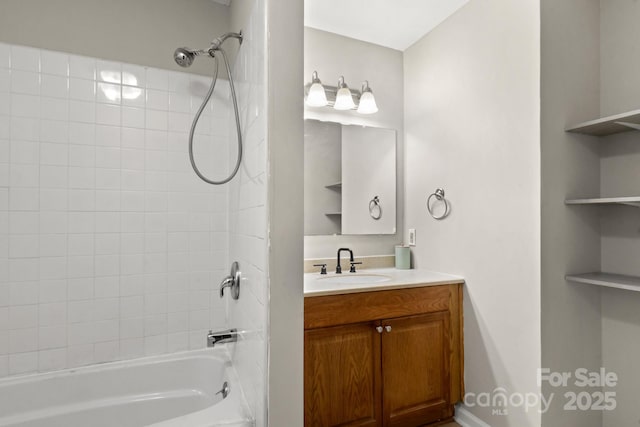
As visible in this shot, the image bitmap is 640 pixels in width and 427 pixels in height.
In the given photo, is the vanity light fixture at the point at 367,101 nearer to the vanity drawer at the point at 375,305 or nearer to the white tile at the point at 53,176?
the vanity drawer at the point at 375,305

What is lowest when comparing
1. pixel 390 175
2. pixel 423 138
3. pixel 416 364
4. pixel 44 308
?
pixel 416 364

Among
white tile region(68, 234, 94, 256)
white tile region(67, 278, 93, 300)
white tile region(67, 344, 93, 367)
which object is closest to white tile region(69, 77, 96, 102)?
white tile region(68, 234, 94, 256)

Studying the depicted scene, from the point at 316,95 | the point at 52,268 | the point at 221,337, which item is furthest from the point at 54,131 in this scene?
the point at 316,95

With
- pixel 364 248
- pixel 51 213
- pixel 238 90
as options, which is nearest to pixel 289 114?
pixel 238 90

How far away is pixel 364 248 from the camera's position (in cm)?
236

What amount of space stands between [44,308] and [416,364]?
1.92m

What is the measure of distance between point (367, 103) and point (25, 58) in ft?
6.18

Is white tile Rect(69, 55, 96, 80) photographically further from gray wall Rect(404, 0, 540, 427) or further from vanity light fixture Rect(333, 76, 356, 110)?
gray wall Rect(404, 0, 540, 427)

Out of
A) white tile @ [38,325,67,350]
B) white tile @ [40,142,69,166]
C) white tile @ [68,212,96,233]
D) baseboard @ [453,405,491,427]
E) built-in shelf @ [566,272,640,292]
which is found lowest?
baseboard @ [453,405,491,427]

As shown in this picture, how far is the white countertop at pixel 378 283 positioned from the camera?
1651mm

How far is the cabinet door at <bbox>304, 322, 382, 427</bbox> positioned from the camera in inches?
62.1

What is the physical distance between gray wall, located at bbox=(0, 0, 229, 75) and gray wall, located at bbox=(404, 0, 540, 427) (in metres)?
1.46

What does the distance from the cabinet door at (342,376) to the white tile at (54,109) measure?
62.8 inches

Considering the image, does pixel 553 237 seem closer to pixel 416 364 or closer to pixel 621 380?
pixel 621 380
